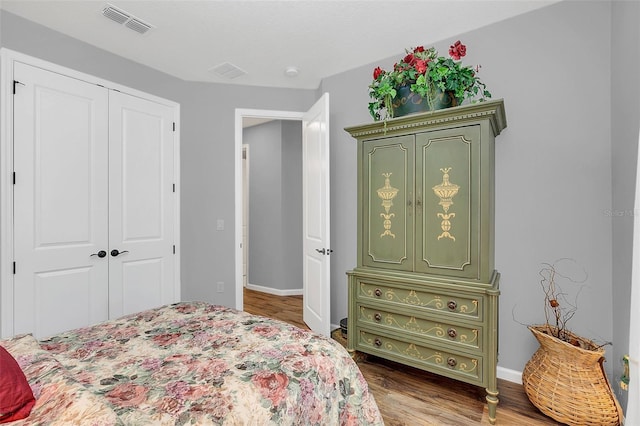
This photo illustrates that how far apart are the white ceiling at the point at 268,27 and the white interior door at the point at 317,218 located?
479 millimetres

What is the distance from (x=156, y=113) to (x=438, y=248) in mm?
2839

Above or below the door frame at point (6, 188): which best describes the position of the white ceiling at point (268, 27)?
above

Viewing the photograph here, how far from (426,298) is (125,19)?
2872mm

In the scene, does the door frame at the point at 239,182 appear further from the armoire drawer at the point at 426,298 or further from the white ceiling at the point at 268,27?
the armoire drawer at the point at 426,298

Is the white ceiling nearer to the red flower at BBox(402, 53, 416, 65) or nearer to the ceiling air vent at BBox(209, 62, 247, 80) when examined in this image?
the ceiling air vent at BBox(209, 62, 247, 80)

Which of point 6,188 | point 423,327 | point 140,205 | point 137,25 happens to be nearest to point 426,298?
point 423,327

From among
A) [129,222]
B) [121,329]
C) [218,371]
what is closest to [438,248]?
[218,371]

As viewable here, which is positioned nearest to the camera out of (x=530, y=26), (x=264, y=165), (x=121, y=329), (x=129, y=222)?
(x=121, y=329)

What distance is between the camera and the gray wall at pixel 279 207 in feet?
15.7

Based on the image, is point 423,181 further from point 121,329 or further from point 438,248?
point 121,329

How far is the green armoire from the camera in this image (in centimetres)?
192

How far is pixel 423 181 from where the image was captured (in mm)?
2137

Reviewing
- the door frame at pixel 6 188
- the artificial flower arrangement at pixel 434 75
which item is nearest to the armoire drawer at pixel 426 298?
the artificial flower arrangement at pixel 434 75

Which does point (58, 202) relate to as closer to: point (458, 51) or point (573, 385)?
point (458, 51)
